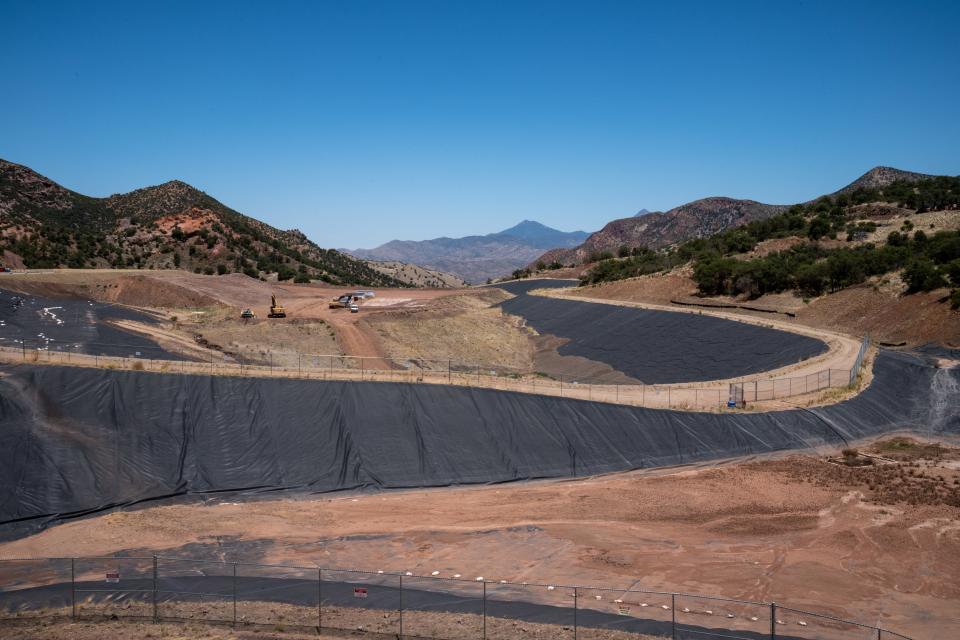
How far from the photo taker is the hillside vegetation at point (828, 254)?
193ft

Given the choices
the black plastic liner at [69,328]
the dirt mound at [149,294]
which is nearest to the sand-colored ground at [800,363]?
the black plastic liner at [69,328]

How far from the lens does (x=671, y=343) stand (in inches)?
2090

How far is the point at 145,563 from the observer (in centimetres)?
2005

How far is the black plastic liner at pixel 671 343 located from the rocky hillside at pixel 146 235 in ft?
156

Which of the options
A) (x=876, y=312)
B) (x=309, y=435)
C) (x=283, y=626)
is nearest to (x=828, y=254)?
(x=876, y=312)

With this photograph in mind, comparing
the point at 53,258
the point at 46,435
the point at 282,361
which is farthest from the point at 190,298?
the point at 46,435

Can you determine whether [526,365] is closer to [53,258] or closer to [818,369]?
[818,369]

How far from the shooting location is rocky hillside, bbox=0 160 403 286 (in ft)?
305

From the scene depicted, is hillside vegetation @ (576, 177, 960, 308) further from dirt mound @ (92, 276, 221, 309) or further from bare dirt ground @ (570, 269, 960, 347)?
dirt mound @ (92, 276, 221, 309)

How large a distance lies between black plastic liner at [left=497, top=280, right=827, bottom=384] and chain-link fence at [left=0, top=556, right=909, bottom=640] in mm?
28762

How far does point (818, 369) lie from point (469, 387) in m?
21.2

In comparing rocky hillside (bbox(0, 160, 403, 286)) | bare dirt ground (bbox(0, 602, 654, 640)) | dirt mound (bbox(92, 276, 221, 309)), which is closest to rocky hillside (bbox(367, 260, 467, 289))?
rocky hillside (bbox(0, 160, 403, 286))

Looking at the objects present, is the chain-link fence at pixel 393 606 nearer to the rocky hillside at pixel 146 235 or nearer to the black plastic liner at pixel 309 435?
the black plastic liner at pixel 309 435

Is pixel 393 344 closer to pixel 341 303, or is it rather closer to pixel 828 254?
pixel 341 303
